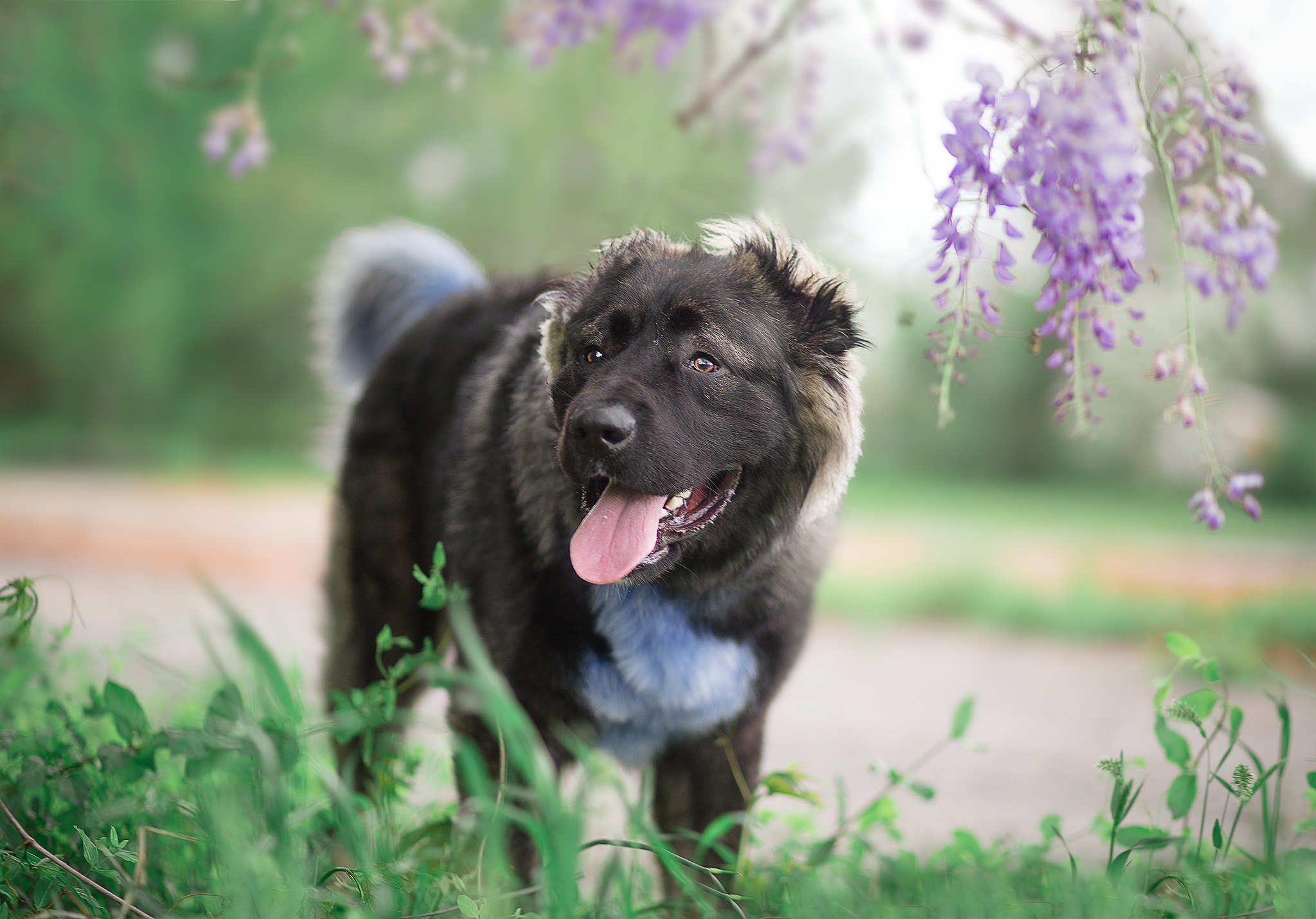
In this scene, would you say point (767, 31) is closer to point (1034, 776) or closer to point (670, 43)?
point (670, 43)

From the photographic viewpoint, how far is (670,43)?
2.55 metres

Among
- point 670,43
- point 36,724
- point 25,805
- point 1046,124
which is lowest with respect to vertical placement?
point 36,724

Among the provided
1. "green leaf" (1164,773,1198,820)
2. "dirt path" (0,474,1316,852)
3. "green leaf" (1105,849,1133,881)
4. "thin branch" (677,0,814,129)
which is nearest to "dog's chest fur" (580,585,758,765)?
"dirt path" (0,474,1316,852)

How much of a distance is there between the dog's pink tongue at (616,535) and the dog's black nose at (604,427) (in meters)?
0.17

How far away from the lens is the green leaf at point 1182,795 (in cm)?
204

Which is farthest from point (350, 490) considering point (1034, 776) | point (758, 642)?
point (1034, 776)

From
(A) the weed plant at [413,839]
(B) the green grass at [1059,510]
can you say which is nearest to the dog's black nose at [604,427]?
(A) the weed plant at [413,839]

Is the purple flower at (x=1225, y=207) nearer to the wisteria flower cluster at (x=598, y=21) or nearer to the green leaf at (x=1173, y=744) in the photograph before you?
the green leaf at (x=1173, y=744)

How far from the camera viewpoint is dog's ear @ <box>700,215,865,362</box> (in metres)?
2.35

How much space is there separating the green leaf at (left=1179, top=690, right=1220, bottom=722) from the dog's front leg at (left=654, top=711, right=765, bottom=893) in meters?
0.97

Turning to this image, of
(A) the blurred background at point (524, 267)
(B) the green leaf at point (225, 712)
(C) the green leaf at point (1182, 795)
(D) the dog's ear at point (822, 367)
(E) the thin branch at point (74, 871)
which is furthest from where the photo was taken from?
(A) the blurred background at point (524, 267)

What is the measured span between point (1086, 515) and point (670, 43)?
988 cm

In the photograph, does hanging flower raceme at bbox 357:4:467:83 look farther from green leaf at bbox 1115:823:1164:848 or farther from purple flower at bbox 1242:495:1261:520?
green leaf at bbox 1115:823:1164:848

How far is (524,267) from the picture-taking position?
5145mm
